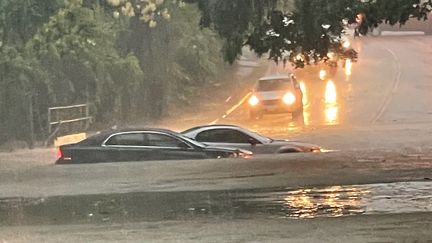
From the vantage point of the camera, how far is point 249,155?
20203mm

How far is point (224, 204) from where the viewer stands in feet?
38.2

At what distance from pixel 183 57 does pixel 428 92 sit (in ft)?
39.2

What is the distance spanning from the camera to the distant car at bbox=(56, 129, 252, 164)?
19.8 m

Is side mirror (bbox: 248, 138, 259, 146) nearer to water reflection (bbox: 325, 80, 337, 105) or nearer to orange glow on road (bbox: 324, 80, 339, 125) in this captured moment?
orange glow on road (bbox: 324, 80, 339, 125)

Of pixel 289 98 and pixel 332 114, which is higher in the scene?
pixel 289 98

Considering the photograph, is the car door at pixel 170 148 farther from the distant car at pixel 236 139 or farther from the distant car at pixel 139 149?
the distant car at pixel 236 139

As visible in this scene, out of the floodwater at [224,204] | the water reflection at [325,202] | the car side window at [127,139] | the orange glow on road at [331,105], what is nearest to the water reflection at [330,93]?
the orange glow on road at [331,105]

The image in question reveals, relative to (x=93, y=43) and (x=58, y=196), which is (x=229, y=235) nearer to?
(x=58, y=196)

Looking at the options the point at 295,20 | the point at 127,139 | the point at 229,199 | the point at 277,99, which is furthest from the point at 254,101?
the point at 229,199

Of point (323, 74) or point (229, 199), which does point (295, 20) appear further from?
point (323, 74)

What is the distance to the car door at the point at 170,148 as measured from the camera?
19750mm

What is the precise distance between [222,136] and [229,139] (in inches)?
7.4

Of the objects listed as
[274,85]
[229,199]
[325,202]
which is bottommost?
[274,85]

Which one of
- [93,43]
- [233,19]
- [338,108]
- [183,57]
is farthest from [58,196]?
[183,57]
